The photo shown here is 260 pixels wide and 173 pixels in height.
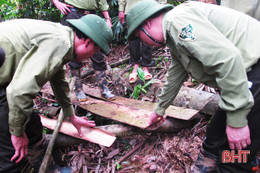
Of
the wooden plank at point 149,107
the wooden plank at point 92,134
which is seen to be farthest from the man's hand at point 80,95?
the wooden plank at point 92,134

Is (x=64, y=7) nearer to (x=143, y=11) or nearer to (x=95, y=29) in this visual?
(x=95, y=29)

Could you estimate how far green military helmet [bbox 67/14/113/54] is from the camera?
221 centimetres

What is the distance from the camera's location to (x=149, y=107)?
356cm

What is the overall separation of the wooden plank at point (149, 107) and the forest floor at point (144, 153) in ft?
0.85

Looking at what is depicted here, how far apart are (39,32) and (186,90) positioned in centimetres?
255

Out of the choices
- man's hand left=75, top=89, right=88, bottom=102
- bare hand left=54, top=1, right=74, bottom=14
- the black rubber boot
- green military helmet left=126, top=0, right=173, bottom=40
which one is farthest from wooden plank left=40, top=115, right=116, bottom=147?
bare hand left=54, top=1, right=74, bottom=14

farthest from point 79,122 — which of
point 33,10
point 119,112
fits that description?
point 33,10

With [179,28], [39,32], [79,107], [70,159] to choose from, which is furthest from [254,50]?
[79,107]

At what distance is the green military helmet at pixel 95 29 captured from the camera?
221 cm

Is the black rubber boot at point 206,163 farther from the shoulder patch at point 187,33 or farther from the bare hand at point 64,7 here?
the bare hand at point 64,7

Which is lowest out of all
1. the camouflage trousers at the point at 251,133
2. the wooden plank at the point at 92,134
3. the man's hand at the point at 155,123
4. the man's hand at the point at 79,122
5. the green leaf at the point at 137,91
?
the green leaf at the point at 137,91

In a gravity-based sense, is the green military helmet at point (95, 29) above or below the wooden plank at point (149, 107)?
above

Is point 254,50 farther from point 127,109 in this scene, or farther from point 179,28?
point 127,109

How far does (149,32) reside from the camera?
2.10 meters
